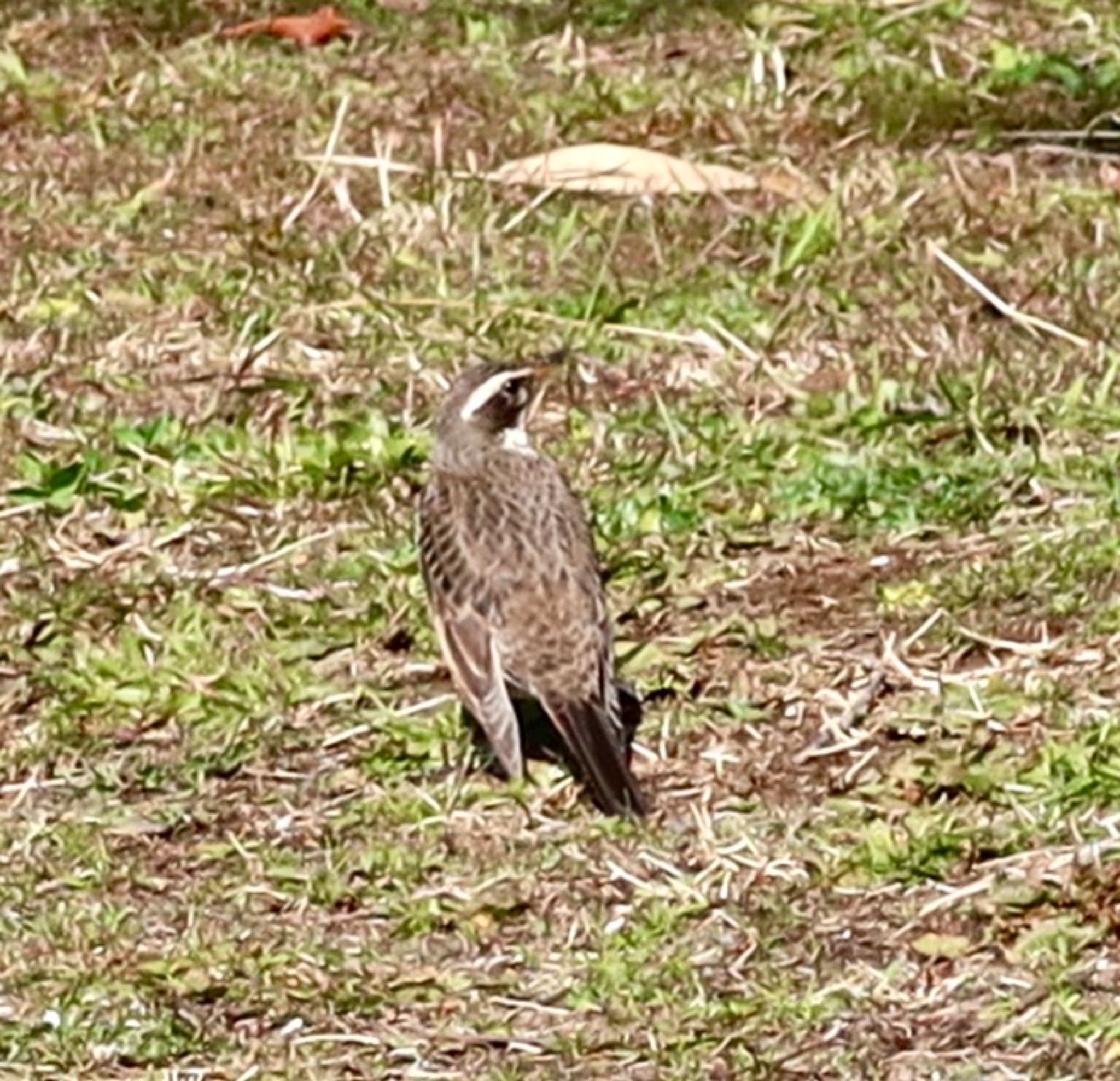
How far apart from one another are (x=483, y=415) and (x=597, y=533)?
48cm

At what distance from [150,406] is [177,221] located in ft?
4.77

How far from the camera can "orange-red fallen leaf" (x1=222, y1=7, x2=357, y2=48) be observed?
1495 centimetres

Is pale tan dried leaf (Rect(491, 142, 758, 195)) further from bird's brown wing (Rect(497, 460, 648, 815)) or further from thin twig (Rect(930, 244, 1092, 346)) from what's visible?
bird's brown wing (Rect(497, 460, 648, 815))

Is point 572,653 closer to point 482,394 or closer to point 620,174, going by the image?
point 482,394

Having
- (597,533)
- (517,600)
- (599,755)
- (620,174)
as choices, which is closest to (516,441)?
(597,533)

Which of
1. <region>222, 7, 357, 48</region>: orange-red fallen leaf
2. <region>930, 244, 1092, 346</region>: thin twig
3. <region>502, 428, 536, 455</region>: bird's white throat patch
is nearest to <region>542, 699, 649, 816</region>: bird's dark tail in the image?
<region>502, 428, 536, 455</region>: bird's white throat patch

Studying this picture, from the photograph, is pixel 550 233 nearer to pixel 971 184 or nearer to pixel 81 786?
pixel 971 184

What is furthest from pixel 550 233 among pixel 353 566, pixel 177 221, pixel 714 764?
Answer: pixel 714 764

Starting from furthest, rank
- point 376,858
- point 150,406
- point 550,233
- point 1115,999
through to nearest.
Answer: point 550,233
point 150,406
point 376,858
point 1115,999

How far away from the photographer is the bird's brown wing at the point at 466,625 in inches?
372

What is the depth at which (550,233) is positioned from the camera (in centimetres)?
1305

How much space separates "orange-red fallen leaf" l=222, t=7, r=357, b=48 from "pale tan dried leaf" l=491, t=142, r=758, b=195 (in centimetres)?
166

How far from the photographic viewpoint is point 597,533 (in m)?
10.9

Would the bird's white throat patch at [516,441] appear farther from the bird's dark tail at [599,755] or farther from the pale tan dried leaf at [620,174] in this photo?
the pale tan dried leaf at [620,174]
